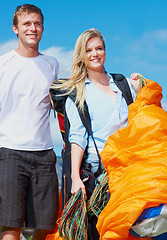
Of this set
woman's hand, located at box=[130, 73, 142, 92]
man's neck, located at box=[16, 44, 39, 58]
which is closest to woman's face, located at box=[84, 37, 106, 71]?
woman's hand, located at box=[130, 73, 142, 92]

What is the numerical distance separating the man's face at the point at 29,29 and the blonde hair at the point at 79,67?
0.47 m

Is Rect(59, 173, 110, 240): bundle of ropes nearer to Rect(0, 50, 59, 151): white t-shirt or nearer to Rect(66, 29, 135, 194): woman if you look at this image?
Rect(66, 29, 135, 194): woman

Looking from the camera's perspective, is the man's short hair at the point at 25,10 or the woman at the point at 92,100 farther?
the man's short hair at the point at 25,10

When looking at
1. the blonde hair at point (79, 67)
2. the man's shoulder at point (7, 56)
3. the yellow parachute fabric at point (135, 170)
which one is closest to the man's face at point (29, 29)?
the man's shoulder at point (7, 56)

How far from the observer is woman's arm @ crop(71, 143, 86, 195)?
2.44 m

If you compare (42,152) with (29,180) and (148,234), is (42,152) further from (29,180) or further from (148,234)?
(148,234)

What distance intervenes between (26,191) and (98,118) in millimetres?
883

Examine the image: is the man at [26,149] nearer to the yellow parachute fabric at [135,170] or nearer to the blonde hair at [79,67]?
the blonde hair at [79,67]

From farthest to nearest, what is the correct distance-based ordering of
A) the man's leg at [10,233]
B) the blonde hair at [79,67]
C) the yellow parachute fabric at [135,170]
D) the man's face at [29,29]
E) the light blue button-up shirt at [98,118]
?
the man's face at [29,29]
the man's leg at [10,233]
the blonde hair at [79,67]
the light blue button-up shirt at [98,118]
the yellow parachute fabric at [135,170]

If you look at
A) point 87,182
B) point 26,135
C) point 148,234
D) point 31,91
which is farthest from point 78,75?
point 148,234

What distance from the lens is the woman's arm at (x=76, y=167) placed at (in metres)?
2.44

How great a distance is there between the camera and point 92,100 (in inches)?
103

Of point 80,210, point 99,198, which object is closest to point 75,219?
point 80,210

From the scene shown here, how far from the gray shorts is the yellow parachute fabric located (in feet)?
2.61
